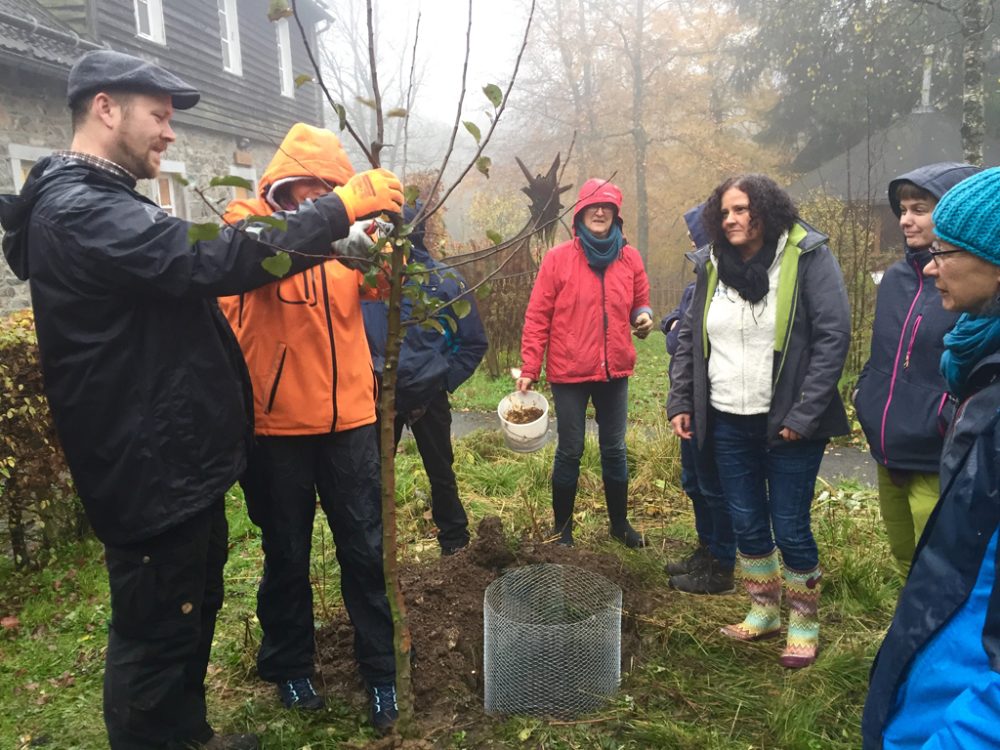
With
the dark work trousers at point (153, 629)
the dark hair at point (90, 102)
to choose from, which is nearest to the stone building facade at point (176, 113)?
the dark hair at point (90, 102)

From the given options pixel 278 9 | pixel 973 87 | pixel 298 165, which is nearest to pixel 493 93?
pixel 278 9

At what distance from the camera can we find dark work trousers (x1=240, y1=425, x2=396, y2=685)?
242 centimetres

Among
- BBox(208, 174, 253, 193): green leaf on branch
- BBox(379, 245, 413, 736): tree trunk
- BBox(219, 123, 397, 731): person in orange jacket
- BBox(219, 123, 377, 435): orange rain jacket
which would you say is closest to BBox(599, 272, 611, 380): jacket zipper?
BBox(219, 123, 397, 731): person in orange jacket

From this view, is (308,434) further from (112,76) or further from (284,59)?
(284,59)

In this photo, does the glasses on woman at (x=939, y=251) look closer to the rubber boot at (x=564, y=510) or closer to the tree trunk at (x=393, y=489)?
the tree trunk at (x=393, y=489)

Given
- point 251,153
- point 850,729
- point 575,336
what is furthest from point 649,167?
point 850,729

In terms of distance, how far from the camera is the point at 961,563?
3.82 feet

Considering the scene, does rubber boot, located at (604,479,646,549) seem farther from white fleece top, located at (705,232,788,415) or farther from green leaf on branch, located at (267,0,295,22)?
green leaf on branch, located at (267,0,295,22)

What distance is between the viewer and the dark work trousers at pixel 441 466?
3768mm

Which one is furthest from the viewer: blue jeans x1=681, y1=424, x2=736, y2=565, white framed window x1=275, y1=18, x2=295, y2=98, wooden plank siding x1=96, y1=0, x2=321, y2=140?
white framed window x1=275, y1=18, x2=295, y2=98

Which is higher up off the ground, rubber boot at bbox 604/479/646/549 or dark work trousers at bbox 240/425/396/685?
dark work trousers at bbox 240/425/396/685

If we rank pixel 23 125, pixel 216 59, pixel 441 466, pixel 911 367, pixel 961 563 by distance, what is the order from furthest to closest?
1. pixel 216 59
2. pixel 23 125
3. pixel 441 466
4. pixel 911 367
5. pixel 961 563

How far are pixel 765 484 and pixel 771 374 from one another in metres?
0.50

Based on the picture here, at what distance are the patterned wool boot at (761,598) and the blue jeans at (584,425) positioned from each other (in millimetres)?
1131
